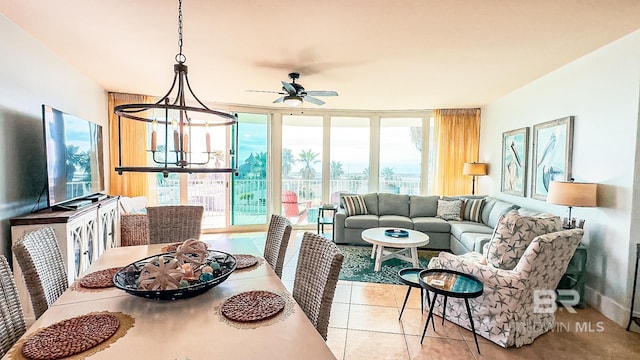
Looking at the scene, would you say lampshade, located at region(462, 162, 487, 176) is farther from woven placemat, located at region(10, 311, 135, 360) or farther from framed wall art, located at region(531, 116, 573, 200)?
woven placemat, located at region(10, 311, 135, 360)

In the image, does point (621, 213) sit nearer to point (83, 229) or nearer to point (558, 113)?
point (558, 113)

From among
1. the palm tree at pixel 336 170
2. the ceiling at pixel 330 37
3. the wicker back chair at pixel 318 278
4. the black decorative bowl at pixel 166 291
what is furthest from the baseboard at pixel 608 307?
the palm tree at pixel 336 170

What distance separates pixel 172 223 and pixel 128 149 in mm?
3042

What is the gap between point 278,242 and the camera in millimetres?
2078

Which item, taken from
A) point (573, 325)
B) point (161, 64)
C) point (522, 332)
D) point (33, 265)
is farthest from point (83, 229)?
point (573, 325)

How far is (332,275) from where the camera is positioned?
141 centimetres

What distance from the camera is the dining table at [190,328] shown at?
40.9 inches

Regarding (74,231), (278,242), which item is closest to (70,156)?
(74,231)

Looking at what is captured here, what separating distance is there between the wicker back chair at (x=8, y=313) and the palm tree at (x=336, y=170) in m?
5.42

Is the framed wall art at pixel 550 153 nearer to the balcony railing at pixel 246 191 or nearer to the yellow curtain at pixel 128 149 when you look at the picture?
the balcony railing at pixel 246 191

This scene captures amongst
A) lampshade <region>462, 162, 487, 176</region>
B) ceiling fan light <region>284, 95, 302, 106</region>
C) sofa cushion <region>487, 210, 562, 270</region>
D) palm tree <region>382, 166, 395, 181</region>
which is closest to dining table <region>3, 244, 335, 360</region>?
sofa cushion <region>487, 210, 562, 270</region>

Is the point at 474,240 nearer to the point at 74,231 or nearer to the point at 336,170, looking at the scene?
the point at 336,170

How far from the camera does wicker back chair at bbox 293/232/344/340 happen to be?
1.42 metres

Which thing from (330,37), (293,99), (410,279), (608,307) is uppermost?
(330,37)
